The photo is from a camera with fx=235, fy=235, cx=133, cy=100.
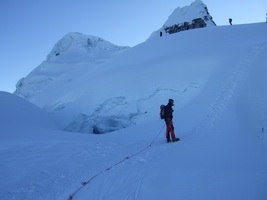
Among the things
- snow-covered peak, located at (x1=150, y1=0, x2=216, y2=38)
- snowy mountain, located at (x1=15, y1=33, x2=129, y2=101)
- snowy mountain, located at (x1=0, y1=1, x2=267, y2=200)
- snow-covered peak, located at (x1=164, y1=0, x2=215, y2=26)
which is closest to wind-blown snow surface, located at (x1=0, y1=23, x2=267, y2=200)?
snowy mountain, located at (x1=0, y1=1, x2=267, y2=200)

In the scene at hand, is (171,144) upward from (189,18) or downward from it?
downward

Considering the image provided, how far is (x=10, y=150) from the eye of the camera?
753 centimetres

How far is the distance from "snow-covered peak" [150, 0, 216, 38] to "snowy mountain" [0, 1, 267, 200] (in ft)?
174

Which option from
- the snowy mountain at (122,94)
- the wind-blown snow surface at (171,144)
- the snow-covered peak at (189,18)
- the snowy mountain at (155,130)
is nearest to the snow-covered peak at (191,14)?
the snow-covered peak at (189,18)

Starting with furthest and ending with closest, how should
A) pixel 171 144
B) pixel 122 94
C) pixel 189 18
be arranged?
pixel 189 18 < pixel 122 94 < pixel 171 144

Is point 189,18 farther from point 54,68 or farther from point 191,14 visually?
point 54,68

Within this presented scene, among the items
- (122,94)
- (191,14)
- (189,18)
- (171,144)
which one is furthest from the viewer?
(191,14)

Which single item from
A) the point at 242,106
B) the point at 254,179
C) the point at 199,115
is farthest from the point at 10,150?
the point at 242,106

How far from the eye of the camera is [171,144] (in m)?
8.00

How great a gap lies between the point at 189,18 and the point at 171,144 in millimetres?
77812

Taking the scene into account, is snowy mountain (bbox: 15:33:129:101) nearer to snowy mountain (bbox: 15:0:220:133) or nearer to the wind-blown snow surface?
snowy mountain (bbox: 15:0:220:133)

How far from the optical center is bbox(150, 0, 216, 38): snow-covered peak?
7431 centimetres

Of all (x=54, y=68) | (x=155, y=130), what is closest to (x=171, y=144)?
(x=155, y=130)

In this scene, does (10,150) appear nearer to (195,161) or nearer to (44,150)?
(44,150)
